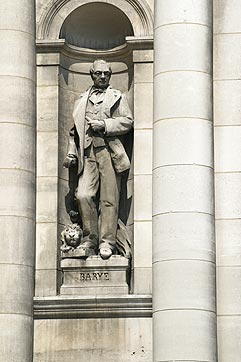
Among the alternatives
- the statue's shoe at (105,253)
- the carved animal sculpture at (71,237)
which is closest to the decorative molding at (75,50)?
the carved animal sculpture at (71,237)

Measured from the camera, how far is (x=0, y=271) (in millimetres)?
19141

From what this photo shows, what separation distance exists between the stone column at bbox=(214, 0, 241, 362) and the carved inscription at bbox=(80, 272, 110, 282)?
179 centimetres

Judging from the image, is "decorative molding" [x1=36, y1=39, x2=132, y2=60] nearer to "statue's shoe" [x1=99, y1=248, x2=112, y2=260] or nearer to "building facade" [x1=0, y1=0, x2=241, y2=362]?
"building facade" [x1=0, y1=0, x2=241, y2=362]

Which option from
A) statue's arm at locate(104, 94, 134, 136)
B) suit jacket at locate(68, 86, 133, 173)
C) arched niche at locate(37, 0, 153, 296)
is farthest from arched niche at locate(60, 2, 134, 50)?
statue's arm at locate(104, 94, 134, 136)

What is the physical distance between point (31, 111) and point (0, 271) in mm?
2519

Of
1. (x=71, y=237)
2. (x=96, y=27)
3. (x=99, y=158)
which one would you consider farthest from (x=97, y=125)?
(x=96, y=27)

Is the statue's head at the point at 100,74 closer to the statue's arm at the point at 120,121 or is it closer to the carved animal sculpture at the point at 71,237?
the statue's arm at the point at 120,121

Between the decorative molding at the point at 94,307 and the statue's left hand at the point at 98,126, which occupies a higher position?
the statue's left hand at the point at 98,126

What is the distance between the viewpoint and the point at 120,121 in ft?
66.6

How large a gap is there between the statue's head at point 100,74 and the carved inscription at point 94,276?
9.79 ft

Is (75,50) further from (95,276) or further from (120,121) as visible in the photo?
(95,276)

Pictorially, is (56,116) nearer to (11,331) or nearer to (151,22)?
(151,22)

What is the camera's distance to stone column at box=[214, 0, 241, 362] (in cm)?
1898

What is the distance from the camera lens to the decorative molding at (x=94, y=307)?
19.5 m
